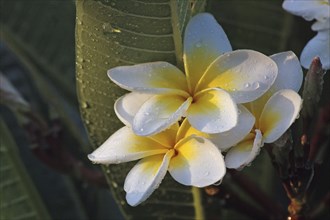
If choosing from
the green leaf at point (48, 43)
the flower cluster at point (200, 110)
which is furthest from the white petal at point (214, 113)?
the green leaf at point (48, 43)

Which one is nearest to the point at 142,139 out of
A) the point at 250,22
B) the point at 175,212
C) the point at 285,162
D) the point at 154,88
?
the point at 154,88

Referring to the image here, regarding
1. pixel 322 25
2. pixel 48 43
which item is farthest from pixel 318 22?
pixel 48 43

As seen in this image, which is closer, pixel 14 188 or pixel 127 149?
pixel 127 149

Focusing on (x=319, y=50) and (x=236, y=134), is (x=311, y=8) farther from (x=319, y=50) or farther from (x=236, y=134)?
(x=236, y=134)

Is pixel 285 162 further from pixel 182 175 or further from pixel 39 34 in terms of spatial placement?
pixel 39 34

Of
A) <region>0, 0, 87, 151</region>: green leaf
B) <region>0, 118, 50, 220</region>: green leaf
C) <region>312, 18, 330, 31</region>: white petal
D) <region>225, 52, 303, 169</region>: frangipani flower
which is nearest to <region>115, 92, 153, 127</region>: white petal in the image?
<region>225, 52, 303, 169</region>: frangipani flower

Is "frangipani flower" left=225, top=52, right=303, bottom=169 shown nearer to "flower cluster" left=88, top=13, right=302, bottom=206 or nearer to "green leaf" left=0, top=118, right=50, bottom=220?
"flower cluster" left=88, top=13, right=302, bottom=206

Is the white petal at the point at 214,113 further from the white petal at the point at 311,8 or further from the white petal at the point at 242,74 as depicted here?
the white petal at the point at 311,8
